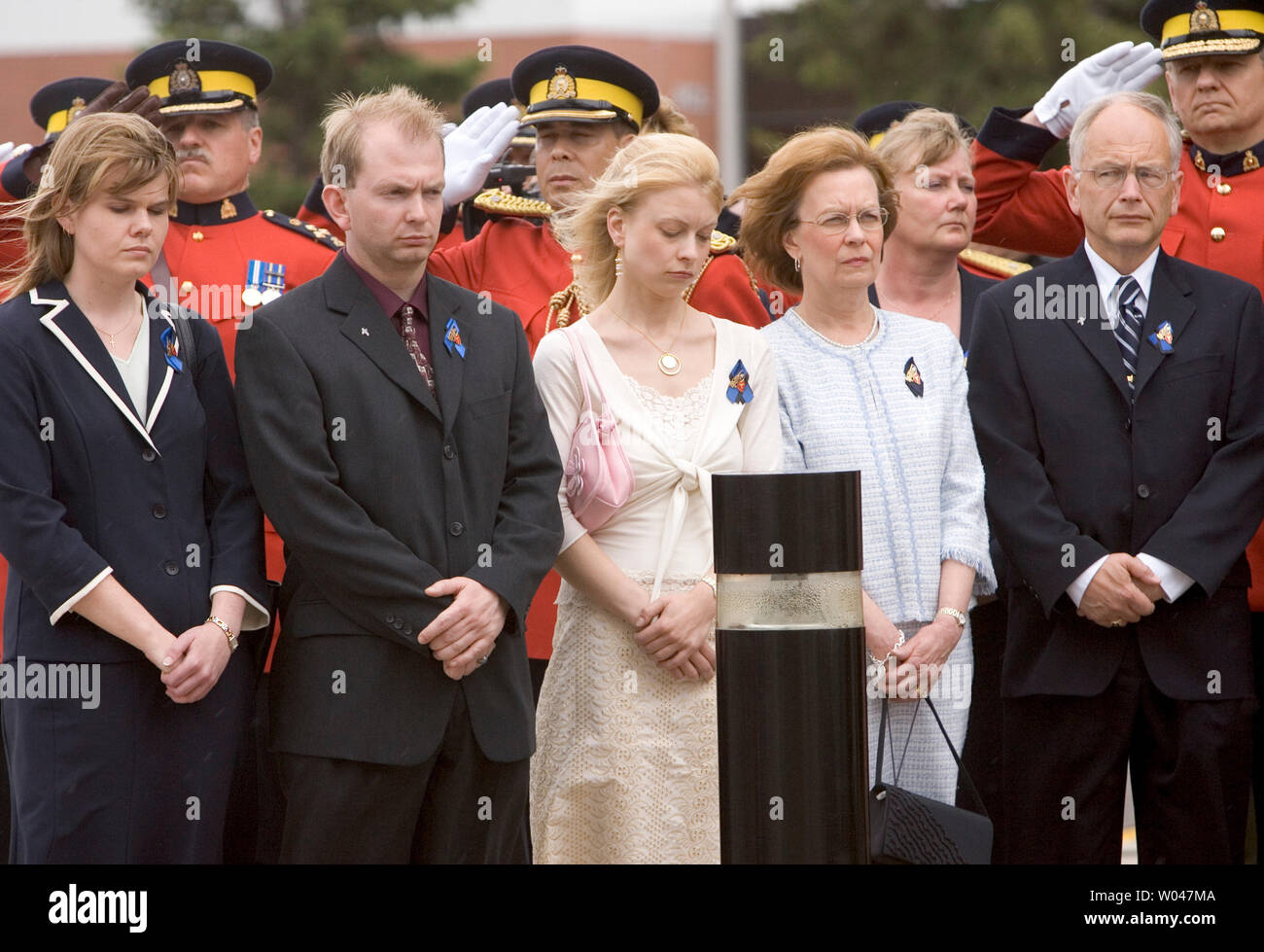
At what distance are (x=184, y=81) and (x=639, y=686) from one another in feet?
7.91

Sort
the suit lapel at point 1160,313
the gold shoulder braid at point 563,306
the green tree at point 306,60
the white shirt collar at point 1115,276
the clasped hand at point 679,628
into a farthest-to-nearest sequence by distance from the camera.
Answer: the green tree at point 306,60, the gold shoulder braid at point 563,306, the white shirt collar at point 1115,276, the suit lapel at point 1160,313, the clasped hand at point 679,628

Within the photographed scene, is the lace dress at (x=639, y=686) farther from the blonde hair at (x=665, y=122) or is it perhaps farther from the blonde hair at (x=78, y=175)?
the blonde hair at (x=665, y=122)

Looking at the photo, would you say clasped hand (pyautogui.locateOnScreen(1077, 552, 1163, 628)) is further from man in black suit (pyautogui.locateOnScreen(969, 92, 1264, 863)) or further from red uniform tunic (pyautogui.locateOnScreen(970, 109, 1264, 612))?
red uniform tunic (pyautogui.locateOnScreen(970, 109, 1264, 612))

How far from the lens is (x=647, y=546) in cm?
413

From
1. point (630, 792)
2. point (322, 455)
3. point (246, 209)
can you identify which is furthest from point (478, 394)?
point (246, 209)

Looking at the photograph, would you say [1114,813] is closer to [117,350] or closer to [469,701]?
[469,701]

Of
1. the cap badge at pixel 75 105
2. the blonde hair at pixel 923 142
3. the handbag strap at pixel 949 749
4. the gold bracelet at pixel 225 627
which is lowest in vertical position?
the handbag strap at pixel 949 749

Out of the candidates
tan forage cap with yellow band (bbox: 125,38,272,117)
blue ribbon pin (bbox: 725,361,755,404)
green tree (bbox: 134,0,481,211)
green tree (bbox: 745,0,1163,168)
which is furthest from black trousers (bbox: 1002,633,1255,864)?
green tree (bbox: 134,0,481,211)

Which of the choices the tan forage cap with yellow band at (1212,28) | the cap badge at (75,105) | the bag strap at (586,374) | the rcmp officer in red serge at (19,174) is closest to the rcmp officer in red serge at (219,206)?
the rcmp officer in red serge at (19,174)

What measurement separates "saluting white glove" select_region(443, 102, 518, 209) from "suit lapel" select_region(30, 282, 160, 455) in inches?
61.4

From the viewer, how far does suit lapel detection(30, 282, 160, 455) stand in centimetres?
377

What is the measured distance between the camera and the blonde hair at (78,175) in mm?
3842

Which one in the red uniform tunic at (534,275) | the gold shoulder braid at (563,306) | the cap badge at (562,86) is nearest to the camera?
the gold shoulder braid at (563,306)

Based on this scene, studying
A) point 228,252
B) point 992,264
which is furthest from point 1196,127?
point 228,252
